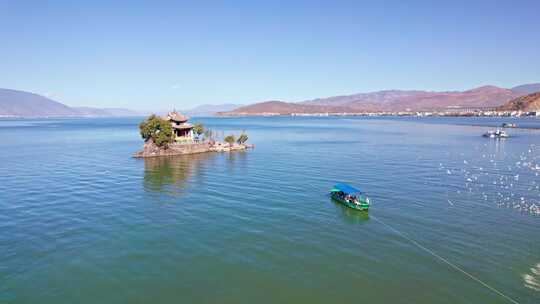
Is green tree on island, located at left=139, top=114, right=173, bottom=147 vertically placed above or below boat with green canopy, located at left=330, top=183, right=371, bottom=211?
above

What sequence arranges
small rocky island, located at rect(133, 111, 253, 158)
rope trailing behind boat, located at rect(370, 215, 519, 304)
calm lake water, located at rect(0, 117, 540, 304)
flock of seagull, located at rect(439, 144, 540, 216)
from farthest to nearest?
small rocky island, located at rect(133, 111, 253, 158), flock of seagull, located at rect(439, 144, 540, 216), calm lake water, located at rect(0, 117, 540, 304), rope trailing behind boat, located at rect(370, 215, 519, 304)

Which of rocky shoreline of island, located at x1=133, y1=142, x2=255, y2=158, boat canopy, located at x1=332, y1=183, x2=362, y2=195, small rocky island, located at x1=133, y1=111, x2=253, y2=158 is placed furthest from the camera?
rocky shoreline of island, located at x1=133, y1=142, x2=255, y2=158

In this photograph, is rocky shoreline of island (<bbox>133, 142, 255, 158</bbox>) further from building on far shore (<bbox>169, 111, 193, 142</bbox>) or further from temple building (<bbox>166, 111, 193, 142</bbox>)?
temple building (<bbox>166, 111, 193, 142</bbox>)

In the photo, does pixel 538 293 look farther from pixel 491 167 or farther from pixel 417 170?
pixel 491 167

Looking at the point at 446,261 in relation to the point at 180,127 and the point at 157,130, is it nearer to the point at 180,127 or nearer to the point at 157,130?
the point at 157,130

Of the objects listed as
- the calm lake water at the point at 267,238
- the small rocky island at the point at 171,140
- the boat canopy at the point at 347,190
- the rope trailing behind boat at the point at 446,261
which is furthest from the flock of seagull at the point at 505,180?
the small rocky island at the point at 171,140

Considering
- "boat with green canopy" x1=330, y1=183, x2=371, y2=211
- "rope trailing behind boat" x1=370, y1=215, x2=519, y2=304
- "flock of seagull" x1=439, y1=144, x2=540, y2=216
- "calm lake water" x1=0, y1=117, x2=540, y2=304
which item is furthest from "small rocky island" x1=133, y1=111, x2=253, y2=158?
"rope trailing behind boat" x1=370, y1=215, x2=519, y2=304
